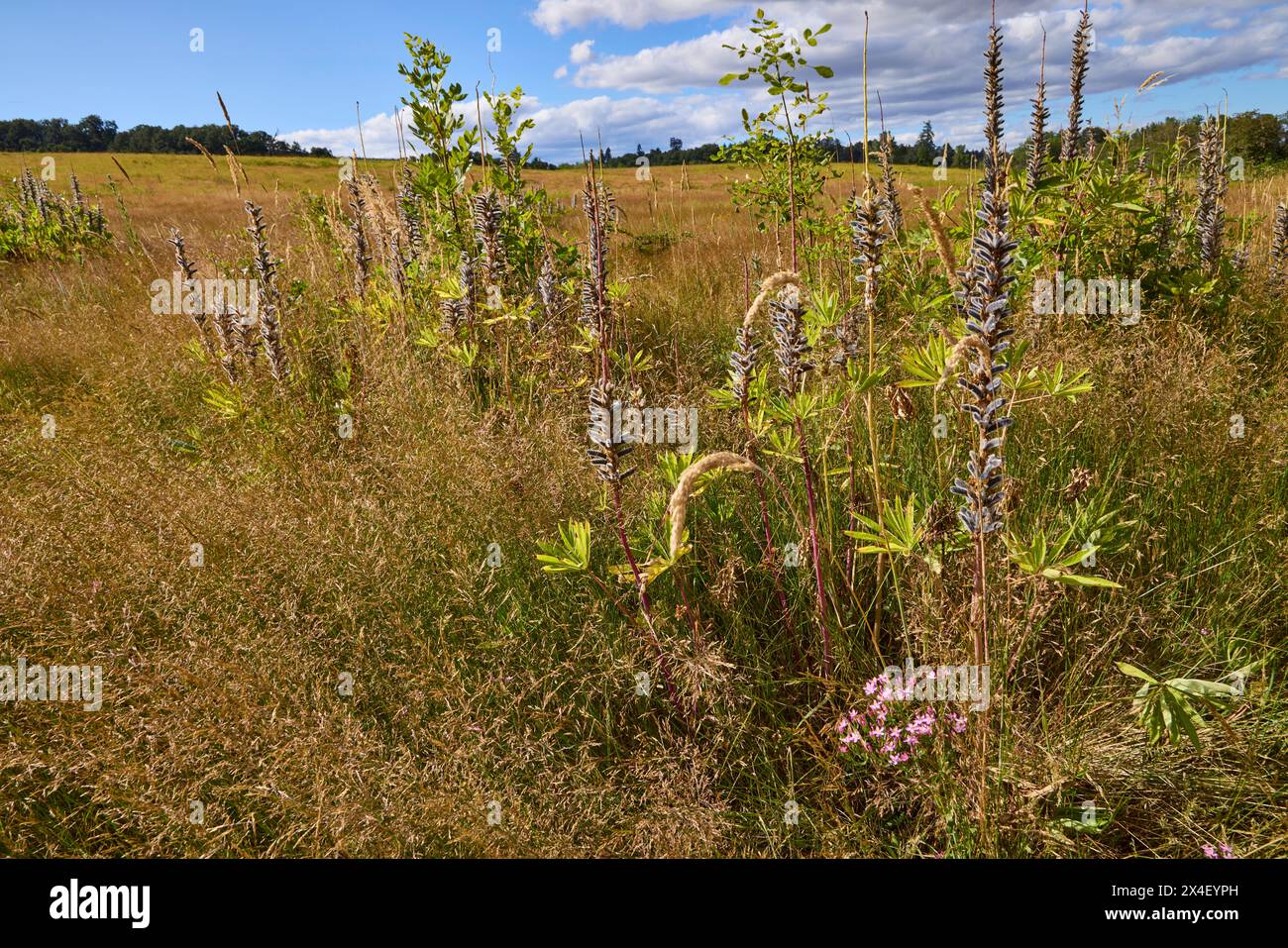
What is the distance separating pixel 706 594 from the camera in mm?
2471

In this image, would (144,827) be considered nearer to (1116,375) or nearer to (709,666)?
(709,666)

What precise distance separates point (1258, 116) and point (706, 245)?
942 inches

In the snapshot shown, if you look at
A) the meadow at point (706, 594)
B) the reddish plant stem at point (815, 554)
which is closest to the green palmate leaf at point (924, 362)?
the meadow at point (706, 594)

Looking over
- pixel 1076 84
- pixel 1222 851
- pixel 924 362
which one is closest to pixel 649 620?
pixel 924 362

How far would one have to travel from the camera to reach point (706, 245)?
26.9 feet

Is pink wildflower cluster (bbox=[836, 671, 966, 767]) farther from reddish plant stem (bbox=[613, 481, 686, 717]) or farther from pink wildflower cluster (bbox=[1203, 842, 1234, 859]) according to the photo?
pink wildflower cluster (bbox=[1203, 842, 1234, 859])

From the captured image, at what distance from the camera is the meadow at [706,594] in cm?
174

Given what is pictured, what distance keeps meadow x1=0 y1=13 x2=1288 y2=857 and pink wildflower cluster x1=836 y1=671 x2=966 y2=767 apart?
0.02m

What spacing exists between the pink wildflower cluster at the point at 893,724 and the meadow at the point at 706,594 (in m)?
0.02

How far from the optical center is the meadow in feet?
5.71

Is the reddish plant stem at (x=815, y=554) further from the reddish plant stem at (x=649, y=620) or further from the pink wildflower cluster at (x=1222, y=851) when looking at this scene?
the pink wildflower cluster at (x=1222, y=851)

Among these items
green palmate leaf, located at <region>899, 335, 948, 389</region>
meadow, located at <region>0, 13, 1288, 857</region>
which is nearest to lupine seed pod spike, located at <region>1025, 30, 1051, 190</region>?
meadow, located at <region>0, 13, 1288, 857</region>

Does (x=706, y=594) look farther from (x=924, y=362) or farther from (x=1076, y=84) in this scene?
(x=1076, y=84)

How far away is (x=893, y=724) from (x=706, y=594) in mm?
756
